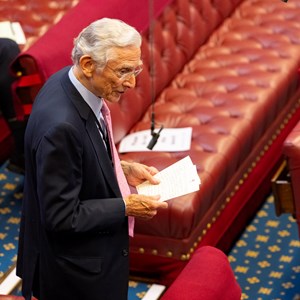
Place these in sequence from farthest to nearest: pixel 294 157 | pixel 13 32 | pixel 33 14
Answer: pixel 33 14
pixel 13 32
pixel 294 157

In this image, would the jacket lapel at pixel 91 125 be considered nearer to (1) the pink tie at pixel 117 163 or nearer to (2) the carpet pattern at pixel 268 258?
(1) the pink tie at pixel 117 163

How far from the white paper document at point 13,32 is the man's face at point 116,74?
2.41m

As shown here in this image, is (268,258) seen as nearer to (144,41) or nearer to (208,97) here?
(208,97)

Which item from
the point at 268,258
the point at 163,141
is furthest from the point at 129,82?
the point at 268,258

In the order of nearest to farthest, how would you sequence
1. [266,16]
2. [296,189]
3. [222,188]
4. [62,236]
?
1. [62,236]
2. [296,189]
3. [222,188]
4. [266,16]

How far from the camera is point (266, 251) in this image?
507 centimetres

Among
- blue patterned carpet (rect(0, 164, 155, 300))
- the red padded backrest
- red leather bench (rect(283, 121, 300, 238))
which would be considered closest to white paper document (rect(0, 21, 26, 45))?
the red padded backrest

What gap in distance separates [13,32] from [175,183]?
8.11 ft

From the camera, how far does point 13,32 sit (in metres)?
5.61

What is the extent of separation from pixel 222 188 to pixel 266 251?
47 cm

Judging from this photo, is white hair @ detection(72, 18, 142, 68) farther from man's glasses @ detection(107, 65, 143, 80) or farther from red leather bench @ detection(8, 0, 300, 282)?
red leather bench @ detection(8, 0, 300, 282)

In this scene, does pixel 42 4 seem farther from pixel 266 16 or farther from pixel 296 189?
pixel 296 189

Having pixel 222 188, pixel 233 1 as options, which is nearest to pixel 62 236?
pixel 222 188

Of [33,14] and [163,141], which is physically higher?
Result: [33,14]
